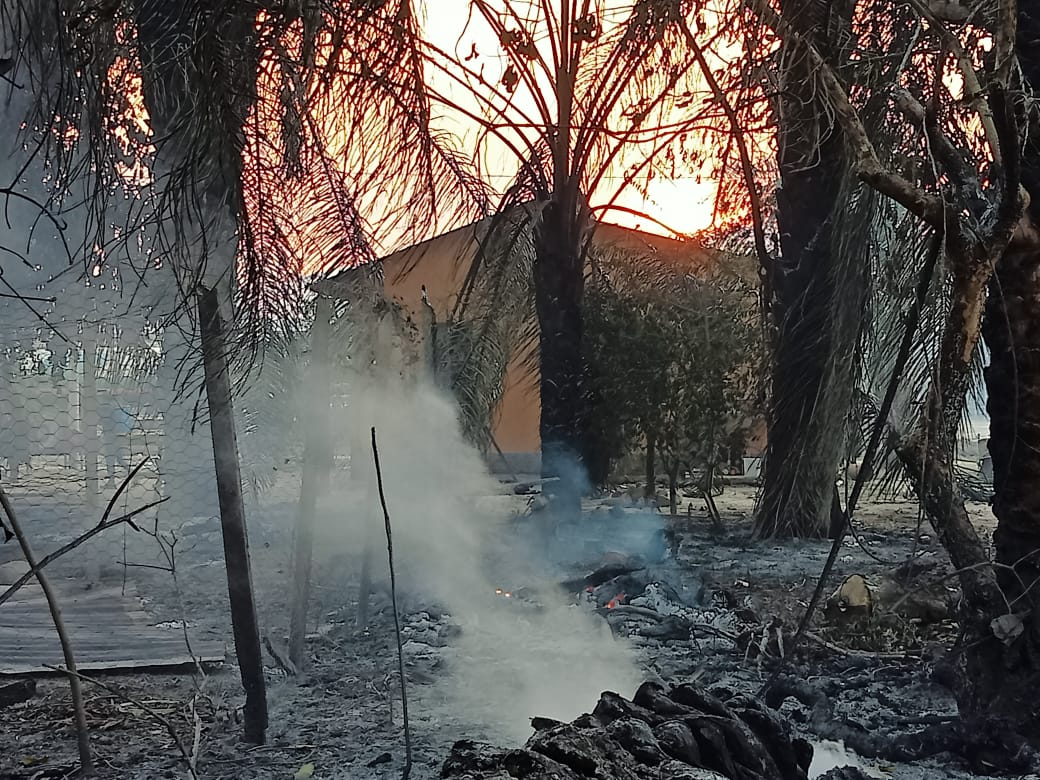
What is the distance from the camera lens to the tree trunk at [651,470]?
239 cm

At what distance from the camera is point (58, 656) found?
1.88m

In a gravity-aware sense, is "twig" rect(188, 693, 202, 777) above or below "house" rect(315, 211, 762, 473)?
below

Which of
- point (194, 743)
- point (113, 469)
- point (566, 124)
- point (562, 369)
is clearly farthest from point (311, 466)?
point (566, 124)

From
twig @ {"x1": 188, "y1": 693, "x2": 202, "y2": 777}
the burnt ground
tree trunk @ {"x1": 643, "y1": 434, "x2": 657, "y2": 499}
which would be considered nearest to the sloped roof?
→ tree trunk @ {"x1": 643, "y1": 434, "x2": 657, "y2": 499}

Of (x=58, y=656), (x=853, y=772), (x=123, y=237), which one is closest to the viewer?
(x=853, y=772)

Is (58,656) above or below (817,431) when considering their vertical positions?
below

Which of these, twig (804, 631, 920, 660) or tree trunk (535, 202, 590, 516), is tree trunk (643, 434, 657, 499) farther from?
twig (804, 631, 920, 660)

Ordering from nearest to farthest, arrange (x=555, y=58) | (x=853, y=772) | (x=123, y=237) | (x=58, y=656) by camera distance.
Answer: (x=853, y=772) → (x=123, y=237) → (x=58, y=656) → (x=555, y=58)

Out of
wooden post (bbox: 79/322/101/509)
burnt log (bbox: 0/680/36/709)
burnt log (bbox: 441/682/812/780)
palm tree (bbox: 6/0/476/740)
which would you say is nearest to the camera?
burnt log (bbox: 441/682/812/780)

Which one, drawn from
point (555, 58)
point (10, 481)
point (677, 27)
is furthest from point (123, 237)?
point (677, 27)

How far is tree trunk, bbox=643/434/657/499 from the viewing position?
2.39 meters

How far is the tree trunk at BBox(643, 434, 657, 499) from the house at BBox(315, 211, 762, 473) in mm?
281

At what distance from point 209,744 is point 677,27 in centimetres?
174

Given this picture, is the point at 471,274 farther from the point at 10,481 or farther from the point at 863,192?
the point at 10,481
